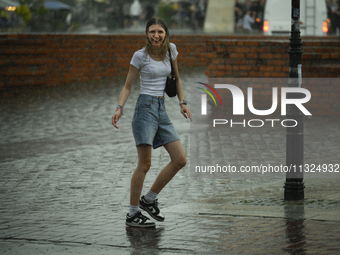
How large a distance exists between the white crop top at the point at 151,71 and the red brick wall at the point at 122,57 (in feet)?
24.0

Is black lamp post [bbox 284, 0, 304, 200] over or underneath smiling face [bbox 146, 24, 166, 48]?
underneath

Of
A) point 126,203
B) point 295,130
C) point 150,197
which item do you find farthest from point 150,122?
point 295,130

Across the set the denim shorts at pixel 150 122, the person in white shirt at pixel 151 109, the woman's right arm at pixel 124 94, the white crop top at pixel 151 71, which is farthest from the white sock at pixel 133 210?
the white crop top at pixel 151 71

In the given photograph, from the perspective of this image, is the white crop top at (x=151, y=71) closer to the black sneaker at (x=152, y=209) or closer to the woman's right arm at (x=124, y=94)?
the woman's right arm at (x=124, y=94)

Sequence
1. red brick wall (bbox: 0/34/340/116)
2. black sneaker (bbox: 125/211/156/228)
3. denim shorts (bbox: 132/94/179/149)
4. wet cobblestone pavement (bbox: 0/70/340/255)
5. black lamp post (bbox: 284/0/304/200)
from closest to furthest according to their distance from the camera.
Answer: wet cobblestone pavement (bbox: 0/70/340/255) → denim shorts (bbox: 132/94/179/149) → black sneaker (bbox: 125/211/156/228) → black lamp post (bbox: 284/0/304/200) → red brick wall (bbox: 0/34/340/116)

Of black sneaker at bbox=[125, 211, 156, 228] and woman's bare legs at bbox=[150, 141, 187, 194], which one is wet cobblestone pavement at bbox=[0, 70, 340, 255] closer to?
black sneaker at bbox=[125, 211, 156, 228]

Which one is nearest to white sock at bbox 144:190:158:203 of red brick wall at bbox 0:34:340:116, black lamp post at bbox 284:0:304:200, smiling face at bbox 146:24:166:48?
smiling face at bbox 146:24:166:48

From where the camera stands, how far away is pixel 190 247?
5.06m

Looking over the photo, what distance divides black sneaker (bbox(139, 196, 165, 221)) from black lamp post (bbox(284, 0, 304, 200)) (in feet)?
4.79

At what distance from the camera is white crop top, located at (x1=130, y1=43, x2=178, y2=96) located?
18.5 feet

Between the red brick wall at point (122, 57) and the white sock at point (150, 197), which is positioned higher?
the red brick wall at point (122, 57)

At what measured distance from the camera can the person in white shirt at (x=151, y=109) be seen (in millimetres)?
5652

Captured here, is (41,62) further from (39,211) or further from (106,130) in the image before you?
(39,211)

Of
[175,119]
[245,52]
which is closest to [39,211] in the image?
[175,119]
